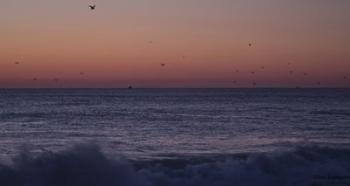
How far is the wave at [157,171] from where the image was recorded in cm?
1519

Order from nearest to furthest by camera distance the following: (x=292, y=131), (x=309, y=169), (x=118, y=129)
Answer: (x=309, y=169) → (x=292, y=131) → (x=118, y=129)

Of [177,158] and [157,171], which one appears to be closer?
[157,171]

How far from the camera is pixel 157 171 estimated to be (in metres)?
17.0

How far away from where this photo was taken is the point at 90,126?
121ft

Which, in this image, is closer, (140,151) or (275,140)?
(140,151)

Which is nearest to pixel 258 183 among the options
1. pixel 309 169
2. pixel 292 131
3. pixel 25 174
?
pixel 309 169

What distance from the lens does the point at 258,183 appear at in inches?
637

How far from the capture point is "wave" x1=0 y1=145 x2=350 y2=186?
1519 centimetres

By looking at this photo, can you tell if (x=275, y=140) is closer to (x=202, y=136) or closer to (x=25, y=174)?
(x=202, y=136)

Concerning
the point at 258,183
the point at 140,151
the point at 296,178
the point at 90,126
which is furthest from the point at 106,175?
the point at 90,126

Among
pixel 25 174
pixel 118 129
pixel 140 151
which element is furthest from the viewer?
pixel 118 129

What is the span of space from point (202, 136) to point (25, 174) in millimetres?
14468

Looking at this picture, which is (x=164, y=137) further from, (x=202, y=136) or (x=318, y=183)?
(x=318, y=183)

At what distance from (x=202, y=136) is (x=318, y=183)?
42.4 feet
